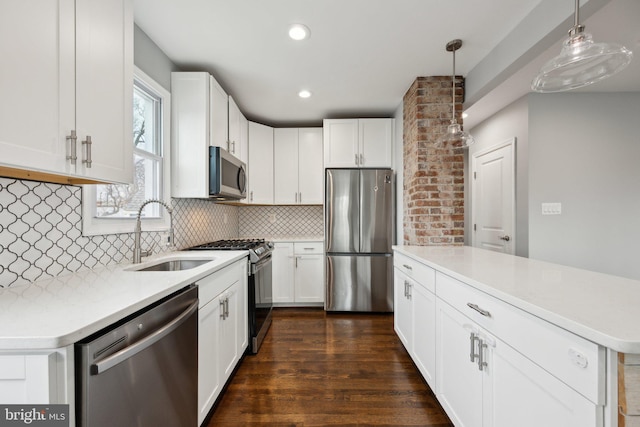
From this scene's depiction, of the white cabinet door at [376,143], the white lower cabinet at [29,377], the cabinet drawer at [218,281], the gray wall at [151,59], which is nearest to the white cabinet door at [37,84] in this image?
the white lower cabinet at [29,377]

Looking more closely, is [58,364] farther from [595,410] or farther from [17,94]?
[595,410]

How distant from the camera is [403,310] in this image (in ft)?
7.45

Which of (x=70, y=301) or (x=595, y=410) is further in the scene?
(x=70, y=301)

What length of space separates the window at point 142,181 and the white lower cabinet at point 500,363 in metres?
1.98

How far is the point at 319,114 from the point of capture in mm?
3531

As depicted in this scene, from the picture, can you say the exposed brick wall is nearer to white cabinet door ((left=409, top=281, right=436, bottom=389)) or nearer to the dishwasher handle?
white cabinet door ((left=409, top=281, right=436, bottom=389))

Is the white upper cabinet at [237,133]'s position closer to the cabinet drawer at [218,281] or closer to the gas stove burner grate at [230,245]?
the gas stove burner grate at [230,245]

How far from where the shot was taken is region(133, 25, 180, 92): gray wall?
6.02 ft

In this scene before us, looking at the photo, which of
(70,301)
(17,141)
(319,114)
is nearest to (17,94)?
(17,141)

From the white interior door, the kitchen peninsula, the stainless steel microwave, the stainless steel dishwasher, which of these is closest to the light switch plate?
the white interior door

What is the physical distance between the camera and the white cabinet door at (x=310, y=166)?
3.73 metres

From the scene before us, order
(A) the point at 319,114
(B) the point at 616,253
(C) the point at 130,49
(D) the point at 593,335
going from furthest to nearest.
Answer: (A) the point at 319,114 → (B) the point at 616,253 → (C) the point at 130,49 → (D) the point at 593,335

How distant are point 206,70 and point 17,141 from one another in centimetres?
190

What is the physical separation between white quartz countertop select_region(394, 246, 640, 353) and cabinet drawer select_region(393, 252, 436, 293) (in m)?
0.14
